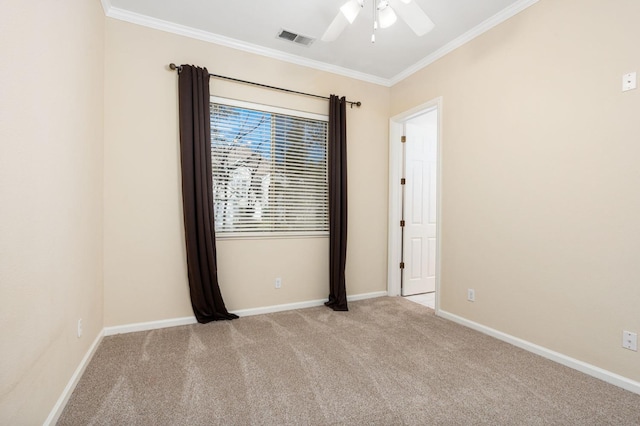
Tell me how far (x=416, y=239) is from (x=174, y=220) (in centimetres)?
309

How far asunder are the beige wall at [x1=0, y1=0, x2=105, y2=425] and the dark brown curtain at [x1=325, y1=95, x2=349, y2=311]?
2273 millimetres

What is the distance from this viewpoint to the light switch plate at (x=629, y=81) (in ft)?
6.31

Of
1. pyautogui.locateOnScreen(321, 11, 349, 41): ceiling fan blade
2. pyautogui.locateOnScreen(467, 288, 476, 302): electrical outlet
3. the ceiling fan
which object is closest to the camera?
the ceiling fan

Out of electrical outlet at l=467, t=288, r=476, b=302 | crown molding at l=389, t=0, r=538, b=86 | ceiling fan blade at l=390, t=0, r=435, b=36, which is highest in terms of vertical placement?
crown molding at l=389, t=0, r=538, b=86

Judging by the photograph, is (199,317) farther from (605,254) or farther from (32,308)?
(605,254)

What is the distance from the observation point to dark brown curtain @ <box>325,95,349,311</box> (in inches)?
140

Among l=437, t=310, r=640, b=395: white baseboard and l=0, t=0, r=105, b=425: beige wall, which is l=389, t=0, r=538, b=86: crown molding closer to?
l=437, t=310, r=640, b=395: white baseboard

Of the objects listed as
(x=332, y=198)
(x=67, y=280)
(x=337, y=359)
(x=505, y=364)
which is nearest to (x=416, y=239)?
(x=332, y=198)

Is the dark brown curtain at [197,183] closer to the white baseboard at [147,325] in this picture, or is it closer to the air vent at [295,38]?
the white baseboard at [147,325]

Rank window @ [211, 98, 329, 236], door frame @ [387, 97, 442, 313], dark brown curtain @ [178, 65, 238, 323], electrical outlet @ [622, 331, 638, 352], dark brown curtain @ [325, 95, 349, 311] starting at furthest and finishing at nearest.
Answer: door frame @ [387, 97, 442, 313] → dark brown curtain @ [325, 95, 349, 311] → window @ [211, 98, 329, 236] → dark brown curtain @ [178, 65, 238, 323] → electrical outlet @ [622, 331, 638, 352]

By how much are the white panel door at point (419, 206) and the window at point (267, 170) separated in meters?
1.26

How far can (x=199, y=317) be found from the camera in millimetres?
2982

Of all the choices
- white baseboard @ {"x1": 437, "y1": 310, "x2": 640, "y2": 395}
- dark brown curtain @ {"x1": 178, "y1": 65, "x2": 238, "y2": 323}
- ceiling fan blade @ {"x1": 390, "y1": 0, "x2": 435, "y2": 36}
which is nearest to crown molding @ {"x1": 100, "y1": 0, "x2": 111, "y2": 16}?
dark brown curtain @ {"x1": 178, "y1": 65, "x2": 238, "y2": 323}

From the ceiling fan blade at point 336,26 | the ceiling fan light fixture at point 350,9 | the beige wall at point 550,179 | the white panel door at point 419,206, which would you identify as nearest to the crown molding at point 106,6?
the ceiling fan blade at point 336,26
